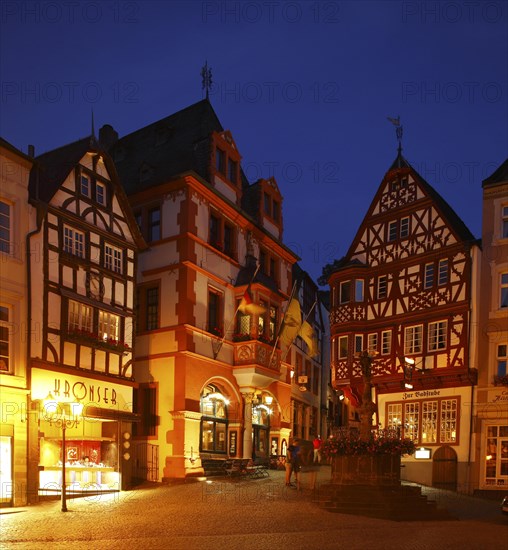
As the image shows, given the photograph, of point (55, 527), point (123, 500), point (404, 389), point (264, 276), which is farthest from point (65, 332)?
point (404, 389)

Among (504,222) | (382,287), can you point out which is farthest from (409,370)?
(504,222)

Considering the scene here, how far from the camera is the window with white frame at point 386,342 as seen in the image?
120 ft

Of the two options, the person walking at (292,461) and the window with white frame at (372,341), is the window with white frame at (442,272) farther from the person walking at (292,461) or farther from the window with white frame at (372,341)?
the person walking at (292,461)

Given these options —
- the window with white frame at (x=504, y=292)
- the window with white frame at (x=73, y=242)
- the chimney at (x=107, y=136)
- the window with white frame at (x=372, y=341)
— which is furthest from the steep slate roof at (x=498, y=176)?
the chimney at (x=107, y=136)

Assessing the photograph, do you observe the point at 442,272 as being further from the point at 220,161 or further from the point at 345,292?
the point at 220,161

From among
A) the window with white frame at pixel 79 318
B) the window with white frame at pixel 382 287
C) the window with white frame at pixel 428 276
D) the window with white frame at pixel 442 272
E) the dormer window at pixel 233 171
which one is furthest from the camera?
the window with white frame at pixel 382 287

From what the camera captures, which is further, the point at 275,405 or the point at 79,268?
the point at 275,405

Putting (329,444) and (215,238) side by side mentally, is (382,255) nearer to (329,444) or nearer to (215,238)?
(215,238)

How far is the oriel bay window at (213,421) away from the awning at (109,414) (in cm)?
526

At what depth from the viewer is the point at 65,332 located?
25.1m

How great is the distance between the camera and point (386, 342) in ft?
121

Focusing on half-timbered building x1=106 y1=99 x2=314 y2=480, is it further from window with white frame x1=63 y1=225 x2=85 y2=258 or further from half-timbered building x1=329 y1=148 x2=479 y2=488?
window with white frame x1=63 y1=225 x2=85 y2=258

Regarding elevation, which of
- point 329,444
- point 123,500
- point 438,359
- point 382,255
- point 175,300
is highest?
point 382,255

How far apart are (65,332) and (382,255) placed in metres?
17.9
